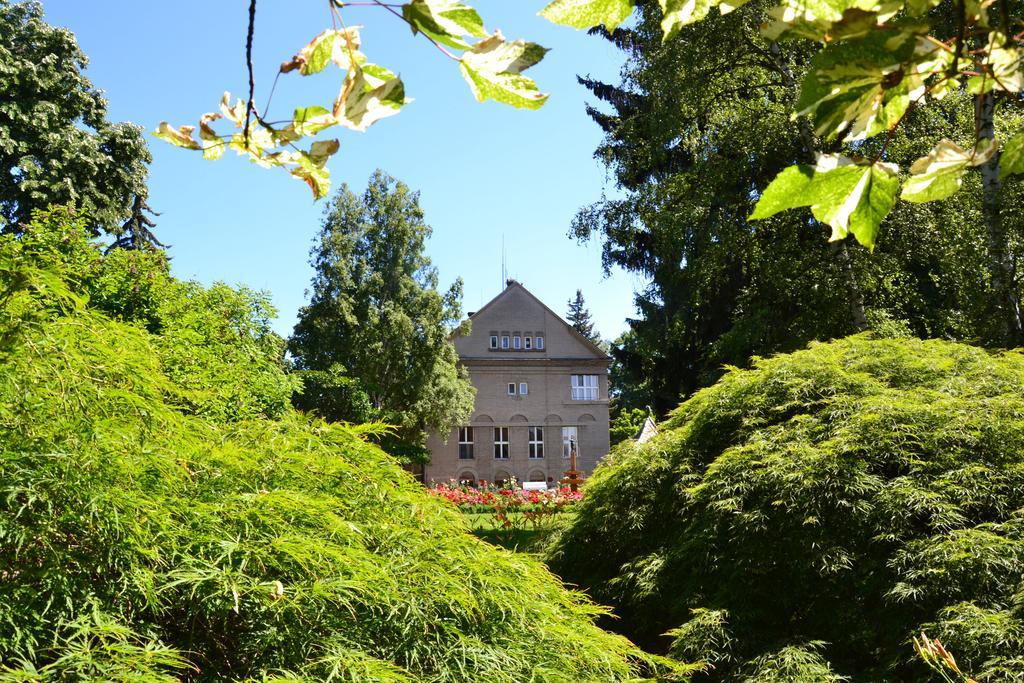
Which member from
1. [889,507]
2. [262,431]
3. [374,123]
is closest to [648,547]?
[889,507]

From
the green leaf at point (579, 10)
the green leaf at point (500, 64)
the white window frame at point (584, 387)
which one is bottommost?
the green leaf at point (500, 64)

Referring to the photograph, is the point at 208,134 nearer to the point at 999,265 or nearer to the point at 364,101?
the point at 364,101

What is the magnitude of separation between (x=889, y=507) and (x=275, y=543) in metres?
3.34

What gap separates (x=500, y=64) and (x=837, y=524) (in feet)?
14.5

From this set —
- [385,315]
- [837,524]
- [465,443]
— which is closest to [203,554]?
[837,524]

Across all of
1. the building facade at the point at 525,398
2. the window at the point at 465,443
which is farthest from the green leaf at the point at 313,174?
the window at the point at 465,443

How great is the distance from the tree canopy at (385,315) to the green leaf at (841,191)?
2293 centimetres

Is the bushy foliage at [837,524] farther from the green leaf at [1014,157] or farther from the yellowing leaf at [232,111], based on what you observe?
the yellowing leaf at [232,111]

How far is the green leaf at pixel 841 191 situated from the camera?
2.09ft

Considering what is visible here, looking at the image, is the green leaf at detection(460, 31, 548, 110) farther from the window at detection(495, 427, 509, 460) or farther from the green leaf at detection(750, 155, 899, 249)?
the window at detection(495, 427, 509, 460)

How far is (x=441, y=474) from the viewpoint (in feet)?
96.4

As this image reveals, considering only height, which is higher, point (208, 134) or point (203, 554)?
point (208, 134)

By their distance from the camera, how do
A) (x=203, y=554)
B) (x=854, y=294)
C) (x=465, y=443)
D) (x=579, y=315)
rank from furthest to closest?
1. (x=579, y=315)
2. (x=465, y=443)
3. (x=854, y=294)
4. (x=203, y=554)

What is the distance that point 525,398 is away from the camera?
30.1 meters
